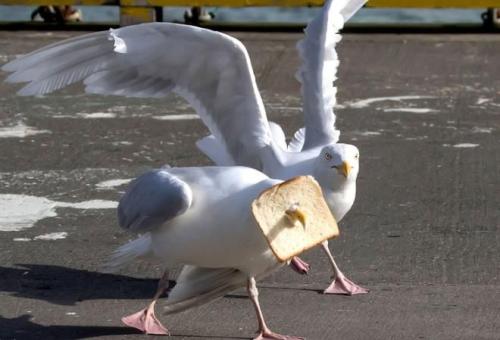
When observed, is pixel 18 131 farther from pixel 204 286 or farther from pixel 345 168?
pixel 204 286

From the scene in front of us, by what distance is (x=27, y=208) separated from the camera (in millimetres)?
7355

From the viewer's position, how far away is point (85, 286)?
6.11 metres

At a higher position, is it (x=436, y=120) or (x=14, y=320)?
(x=14, y=320)

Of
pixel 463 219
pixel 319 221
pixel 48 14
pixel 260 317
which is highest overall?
pixel 319 221

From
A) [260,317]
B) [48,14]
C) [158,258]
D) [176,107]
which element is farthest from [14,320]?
[48,14]

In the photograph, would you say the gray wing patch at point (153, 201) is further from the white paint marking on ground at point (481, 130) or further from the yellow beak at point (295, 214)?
the white paint marking on ground at point (481, 130)

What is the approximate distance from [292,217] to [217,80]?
1.76 metres

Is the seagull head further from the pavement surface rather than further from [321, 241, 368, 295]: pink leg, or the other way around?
the pavement surface

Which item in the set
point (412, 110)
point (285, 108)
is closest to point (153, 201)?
point (285, 108)

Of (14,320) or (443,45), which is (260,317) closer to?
(14,320)

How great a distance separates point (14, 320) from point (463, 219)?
2690 millimetres

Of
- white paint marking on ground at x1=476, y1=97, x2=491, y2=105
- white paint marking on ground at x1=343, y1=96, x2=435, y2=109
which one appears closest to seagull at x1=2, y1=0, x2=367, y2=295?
white paint marking on ground at x1=343, y1=96, x2=435, y2=109

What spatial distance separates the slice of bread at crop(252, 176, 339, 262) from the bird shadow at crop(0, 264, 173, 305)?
3.68 feet

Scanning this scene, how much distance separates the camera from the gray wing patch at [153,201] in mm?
5281
